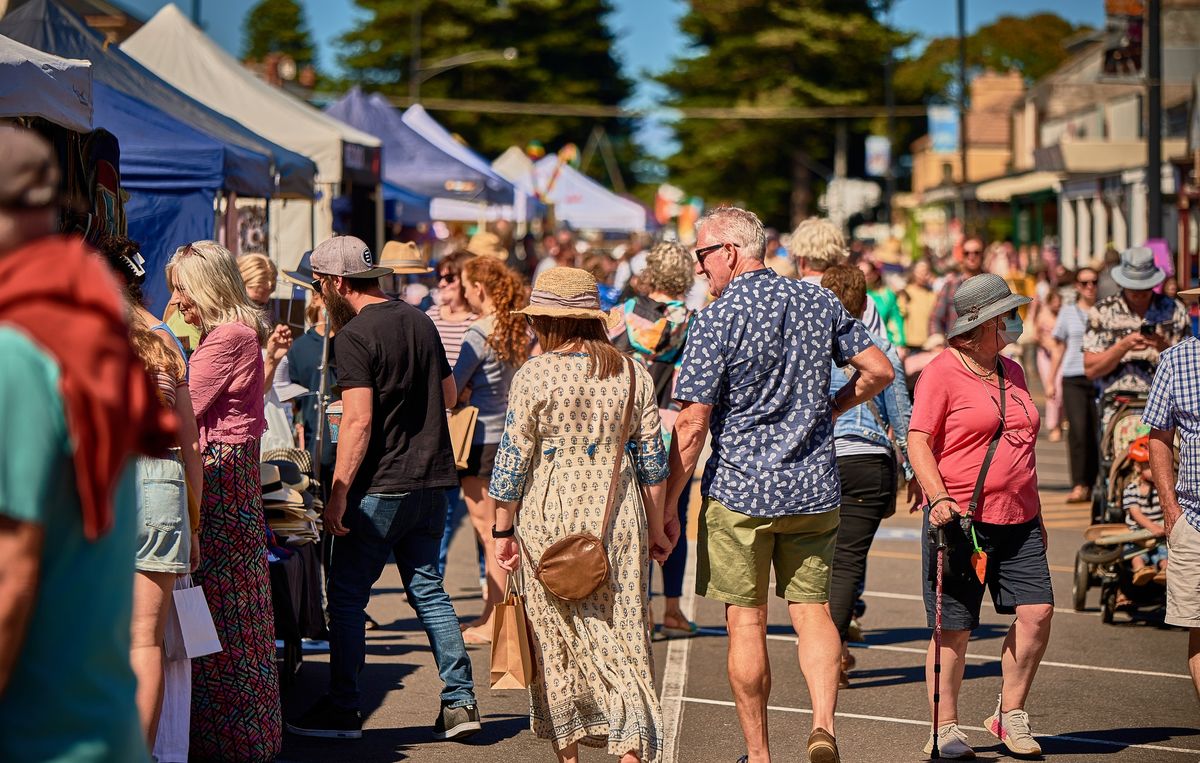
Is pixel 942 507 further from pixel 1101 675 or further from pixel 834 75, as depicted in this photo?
pixel 834 75

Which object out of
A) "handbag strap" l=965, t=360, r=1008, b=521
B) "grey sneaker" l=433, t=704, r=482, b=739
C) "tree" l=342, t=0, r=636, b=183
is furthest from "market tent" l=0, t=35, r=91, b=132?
"tree" l=342, t=0, r=636, b=183

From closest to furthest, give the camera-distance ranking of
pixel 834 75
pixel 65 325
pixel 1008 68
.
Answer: pixel 65 325
pixel 834 75
pixel 1008 68

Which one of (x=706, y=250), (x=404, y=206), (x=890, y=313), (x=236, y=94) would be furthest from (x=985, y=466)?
(x=404, y=206)

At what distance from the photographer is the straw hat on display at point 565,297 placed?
18.0 ft

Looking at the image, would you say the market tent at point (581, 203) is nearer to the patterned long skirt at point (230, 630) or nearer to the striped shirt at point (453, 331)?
the striped shirt at point (453, 331)

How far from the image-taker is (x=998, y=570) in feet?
20.6

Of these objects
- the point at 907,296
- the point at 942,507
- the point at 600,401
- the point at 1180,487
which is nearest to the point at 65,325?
the point at 600,401

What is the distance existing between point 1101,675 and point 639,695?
11.0ft

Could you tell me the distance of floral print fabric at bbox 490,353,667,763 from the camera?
5395 mm

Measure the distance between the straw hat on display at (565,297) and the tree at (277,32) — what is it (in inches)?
4454

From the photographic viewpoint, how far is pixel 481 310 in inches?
332

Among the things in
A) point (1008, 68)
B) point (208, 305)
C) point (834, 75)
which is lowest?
Result: point (208, 305)

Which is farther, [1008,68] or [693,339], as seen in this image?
[1008,68]

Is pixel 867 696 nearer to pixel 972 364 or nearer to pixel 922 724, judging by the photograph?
pixel 922 724
